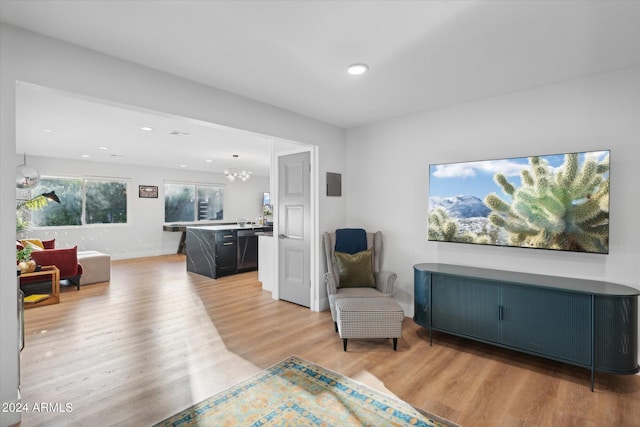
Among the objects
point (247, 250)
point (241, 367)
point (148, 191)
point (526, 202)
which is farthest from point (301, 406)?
point (148, 191)

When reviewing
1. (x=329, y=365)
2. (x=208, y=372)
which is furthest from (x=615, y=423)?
(x=208, y=372)

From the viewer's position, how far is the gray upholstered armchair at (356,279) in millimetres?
3406

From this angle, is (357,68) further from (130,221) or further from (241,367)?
(130,221)

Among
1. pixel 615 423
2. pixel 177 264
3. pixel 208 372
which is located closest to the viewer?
pixel 615 423

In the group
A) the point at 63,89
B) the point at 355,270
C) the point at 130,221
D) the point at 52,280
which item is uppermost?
the point at 63,89

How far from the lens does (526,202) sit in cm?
292

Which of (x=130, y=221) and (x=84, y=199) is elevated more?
(x=84, y=199)

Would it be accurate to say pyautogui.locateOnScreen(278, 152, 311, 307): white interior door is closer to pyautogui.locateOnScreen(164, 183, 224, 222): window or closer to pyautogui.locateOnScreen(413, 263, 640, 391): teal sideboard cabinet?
pyautogui.locateOnScreen(413, 263, 640, 391): teal sideboard cabinet

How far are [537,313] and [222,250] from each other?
5049 millimetres

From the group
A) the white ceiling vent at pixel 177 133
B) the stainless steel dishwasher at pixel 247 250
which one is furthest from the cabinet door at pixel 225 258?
the white ceiling vent at pixel 177 133

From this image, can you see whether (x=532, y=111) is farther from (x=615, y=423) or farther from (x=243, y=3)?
(x=243, y=3)

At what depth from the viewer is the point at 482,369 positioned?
2625 mm

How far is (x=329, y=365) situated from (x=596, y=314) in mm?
2043

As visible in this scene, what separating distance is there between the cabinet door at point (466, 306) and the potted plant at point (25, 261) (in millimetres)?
5045
